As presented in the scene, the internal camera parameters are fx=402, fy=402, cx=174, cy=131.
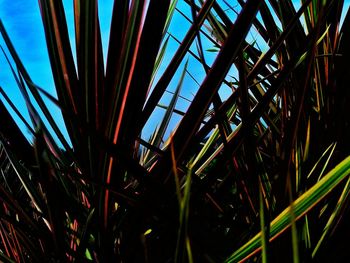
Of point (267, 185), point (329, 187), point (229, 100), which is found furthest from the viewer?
point (267, 185)

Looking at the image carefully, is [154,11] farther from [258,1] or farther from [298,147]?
[298,147]

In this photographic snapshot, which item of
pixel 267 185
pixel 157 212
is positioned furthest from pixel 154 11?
pixel 267 185

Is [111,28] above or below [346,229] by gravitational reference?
above

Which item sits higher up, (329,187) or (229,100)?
(229,100)

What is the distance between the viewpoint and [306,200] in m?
0.28

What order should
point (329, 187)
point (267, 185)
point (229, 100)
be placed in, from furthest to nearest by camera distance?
point (267, 185)
point (229, 100)
point (329, 187)

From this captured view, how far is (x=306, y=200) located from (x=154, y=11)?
0.19 m

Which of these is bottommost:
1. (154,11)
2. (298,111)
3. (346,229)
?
(346,229)

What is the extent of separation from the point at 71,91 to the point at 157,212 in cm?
16

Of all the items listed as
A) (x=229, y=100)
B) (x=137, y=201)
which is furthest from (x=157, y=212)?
(x=229, y=100)

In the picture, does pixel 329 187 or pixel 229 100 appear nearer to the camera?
pixel 329 187

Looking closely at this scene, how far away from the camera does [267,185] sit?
503mm

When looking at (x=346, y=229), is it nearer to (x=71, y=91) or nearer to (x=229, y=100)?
(x=229, y=100)

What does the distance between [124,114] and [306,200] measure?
6.9 inches
